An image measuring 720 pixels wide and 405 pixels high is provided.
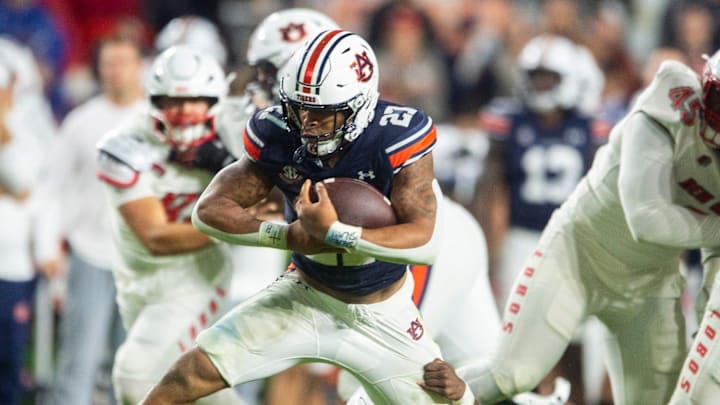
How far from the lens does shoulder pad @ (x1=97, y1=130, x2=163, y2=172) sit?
563 cm

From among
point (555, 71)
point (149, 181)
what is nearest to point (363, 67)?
point (149, 181)

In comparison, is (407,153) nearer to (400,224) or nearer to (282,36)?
(400,224)

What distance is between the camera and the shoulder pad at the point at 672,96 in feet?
16.0

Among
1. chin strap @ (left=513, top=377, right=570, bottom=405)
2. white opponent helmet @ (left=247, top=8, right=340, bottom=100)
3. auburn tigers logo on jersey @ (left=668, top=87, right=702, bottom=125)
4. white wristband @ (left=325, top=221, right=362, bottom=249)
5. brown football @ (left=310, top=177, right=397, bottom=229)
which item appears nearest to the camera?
white wristband @ (left=325, top=221, right=362, bottom=249)

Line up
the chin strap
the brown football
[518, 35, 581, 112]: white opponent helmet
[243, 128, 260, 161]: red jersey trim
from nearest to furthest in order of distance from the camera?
the brown football
[243, 128, 260, 161]: red jersey trim
the chin strap
[518, 35, 581, 112]: white opponent helmet

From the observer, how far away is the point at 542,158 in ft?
25.3

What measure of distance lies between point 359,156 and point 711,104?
1206 mm

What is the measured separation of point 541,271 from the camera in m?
5.30

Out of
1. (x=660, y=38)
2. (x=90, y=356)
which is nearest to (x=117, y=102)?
(x=90, y=356)

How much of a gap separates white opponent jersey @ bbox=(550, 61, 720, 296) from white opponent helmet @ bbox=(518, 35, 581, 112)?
230 cm

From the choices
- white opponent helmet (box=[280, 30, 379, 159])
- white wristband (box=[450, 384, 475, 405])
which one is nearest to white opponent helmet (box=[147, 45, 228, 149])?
white opponent helmet (box=[280, 30, 379, 159])

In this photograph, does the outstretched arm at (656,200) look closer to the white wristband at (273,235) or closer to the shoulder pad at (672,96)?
the shoulder pad at (672,96)

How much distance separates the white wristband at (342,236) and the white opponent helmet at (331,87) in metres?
0.32

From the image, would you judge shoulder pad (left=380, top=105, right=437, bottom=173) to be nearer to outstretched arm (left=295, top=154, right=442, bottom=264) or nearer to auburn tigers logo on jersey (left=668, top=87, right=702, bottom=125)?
outstretched arm (left=295, top=154, right=442, bottom=264)
